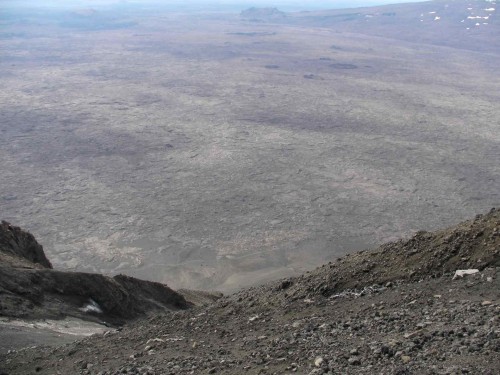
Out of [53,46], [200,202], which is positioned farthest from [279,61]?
[200,202]

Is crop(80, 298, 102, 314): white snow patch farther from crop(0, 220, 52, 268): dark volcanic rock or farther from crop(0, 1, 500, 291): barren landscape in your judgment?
crop(0, 1, 500, 291): barren landscape

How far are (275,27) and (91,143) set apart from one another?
376 feet

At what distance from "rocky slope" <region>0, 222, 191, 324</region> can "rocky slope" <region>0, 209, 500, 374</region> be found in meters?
2.90

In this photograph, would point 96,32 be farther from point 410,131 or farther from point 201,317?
point 201,317

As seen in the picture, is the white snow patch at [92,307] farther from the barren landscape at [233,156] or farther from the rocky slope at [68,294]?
the barren landscape at [233,156]

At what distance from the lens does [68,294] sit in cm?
1381

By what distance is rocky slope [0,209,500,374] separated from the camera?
6.62 meters

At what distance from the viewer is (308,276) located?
1129 cm

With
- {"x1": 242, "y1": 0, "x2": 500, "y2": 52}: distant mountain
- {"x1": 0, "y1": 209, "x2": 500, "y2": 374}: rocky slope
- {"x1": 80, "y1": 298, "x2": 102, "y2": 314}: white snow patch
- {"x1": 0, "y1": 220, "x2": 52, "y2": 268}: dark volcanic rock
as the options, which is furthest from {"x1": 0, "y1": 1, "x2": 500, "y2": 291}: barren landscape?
{"x1": 242, "y1": 0, "x2": 500, "y2": 52}: distant mountain

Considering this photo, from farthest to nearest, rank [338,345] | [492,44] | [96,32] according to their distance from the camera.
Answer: [96,32] → [492,44] → [338,345]

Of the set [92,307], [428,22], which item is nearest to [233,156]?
[92,307]

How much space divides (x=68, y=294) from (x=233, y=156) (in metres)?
31.6

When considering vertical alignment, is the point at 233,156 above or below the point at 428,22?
below

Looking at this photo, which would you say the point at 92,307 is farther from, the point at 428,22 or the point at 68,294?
the point at 428,22
